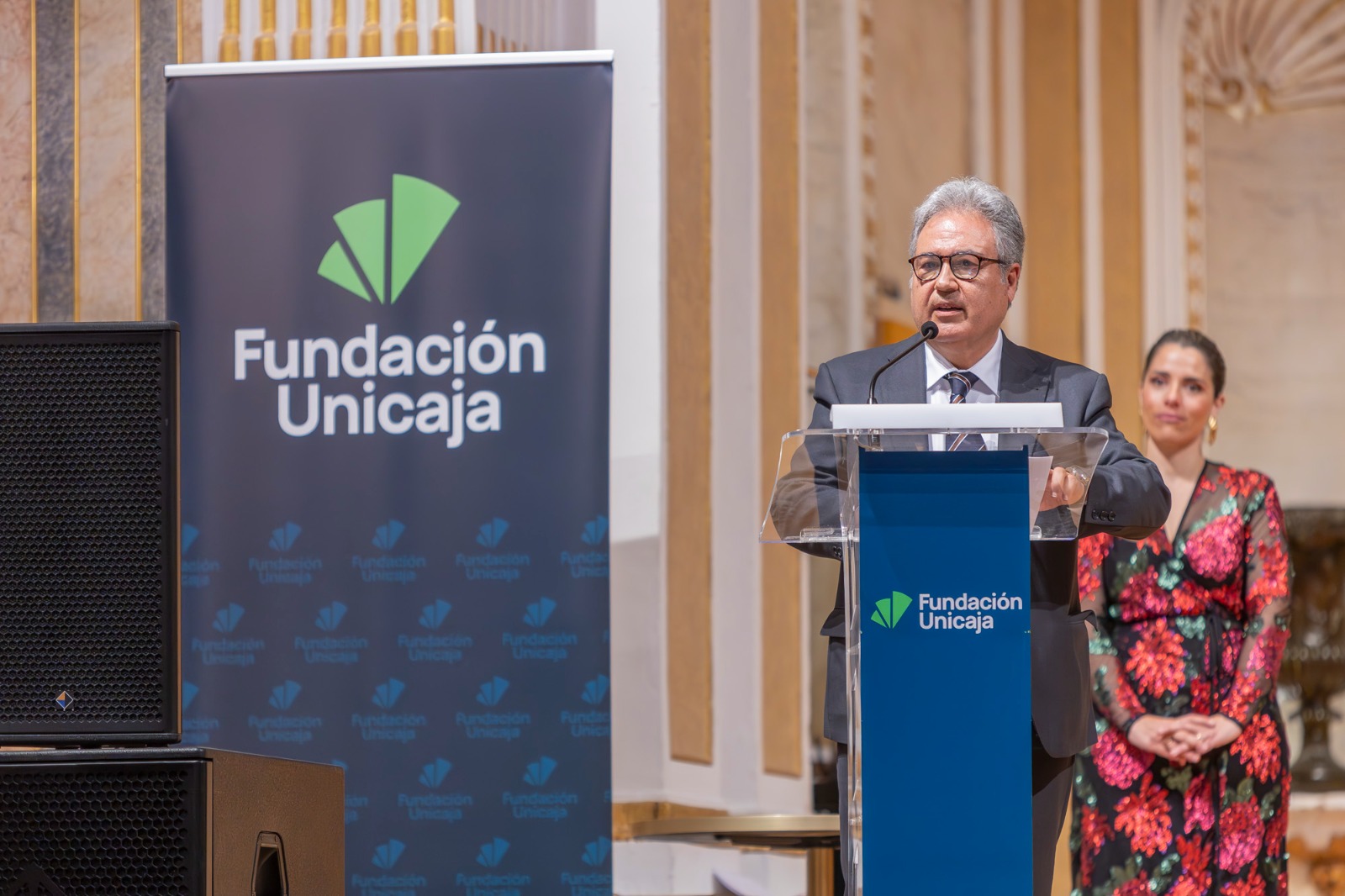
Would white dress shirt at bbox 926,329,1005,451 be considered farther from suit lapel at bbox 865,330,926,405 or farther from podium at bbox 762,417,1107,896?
podium at bbox 762,417,1107,896

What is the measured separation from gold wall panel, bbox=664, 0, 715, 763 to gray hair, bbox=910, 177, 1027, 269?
2730mm

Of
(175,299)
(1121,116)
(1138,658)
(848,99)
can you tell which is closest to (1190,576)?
(1138,658)

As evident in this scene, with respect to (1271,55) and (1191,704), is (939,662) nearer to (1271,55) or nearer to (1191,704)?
(1191,704)

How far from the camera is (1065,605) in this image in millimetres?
2408

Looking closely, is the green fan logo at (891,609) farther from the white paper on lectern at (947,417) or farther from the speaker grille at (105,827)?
the speaker grille at (105,827)

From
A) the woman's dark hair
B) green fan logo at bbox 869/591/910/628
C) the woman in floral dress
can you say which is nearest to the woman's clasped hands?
the woman in floral dress

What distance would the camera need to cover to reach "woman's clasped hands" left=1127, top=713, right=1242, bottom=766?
150 inches

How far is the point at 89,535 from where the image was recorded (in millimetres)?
1872

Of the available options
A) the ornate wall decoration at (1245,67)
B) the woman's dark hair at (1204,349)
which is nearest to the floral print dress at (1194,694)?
the woman's dark hair at (1204,349)

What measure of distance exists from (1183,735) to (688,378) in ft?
7.14

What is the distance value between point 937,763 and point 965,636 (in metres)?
0.17

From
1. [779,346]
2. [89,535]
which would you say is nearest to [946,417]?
[89,535]

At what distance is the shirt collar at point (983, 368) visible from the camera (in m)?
2.52

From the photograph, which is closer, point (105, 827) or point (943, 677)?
point (105, 827)
